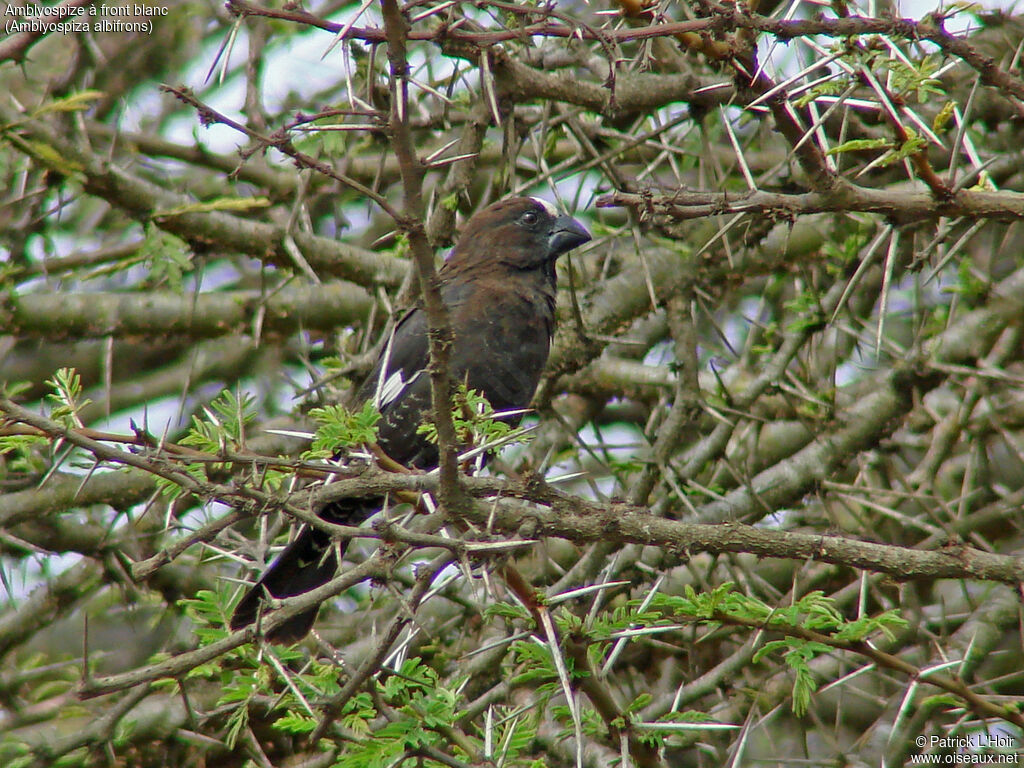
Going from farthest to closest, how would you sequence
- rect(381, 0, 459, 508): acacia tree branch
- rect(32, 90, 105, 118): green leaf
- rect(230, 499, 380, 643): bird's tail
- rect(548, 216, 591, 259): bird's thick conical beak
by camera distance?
1. rect(548, 216, 591, 259): bird's thick conical beak
2. rect(32, 90, 105, 118): green leaf
3. rect(230, 499, 380, 643): bird's tail
4. rect(381, 0, 459, 508): acacia tree branch

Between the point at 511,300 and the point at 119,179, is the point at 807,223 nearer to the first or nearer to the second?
the point at 511,300

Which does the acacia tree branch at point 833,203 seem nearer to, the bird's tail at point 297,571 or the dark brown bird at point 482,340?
the dark brown bird at point 482,340

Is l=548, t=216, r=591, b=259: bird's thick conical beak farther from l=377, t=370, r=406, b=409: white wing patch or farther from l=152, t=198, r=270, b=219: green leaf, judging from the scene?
l=152, t=198, r=270, b=219: green leaf

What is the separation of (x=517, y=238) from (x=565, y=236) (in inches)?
9.4

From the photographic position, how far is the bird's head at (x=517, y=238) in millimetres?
4762

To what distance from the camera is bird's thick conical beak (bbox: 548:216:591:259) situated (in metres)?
4.68

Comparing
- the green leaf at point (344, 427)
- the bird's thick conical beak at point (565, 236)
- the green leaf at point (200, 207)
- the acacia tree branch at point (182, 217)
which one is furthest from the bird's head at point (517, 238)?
the green leaf at point (344, 427)

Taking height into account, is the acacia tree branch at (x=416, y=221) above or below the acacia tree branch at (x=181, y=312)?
below

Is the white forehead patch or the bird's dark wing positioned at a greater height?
the white forehead patch

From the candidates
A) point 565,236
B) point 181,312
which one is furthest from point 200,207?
point 565,236

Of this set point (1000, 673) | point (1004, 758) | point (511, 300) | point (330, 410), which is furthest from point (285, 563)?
point (1000, 673)

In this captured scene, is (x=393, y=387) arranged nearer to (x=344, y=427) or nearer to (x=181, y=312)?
(x=181, y=312)

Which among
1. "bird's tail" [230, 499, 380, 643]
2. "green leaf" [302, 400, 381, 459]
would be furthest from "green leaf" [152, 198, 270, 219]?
"green leaf" [302, 400, 381, 459]

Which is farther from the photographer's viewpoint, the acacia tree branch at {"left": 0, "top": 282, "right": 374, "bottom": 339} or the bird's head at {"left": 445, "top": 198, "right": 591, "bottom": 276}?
the bird's head at {"left": 445, "top": 198, "right": 591, "bottom": 276}
